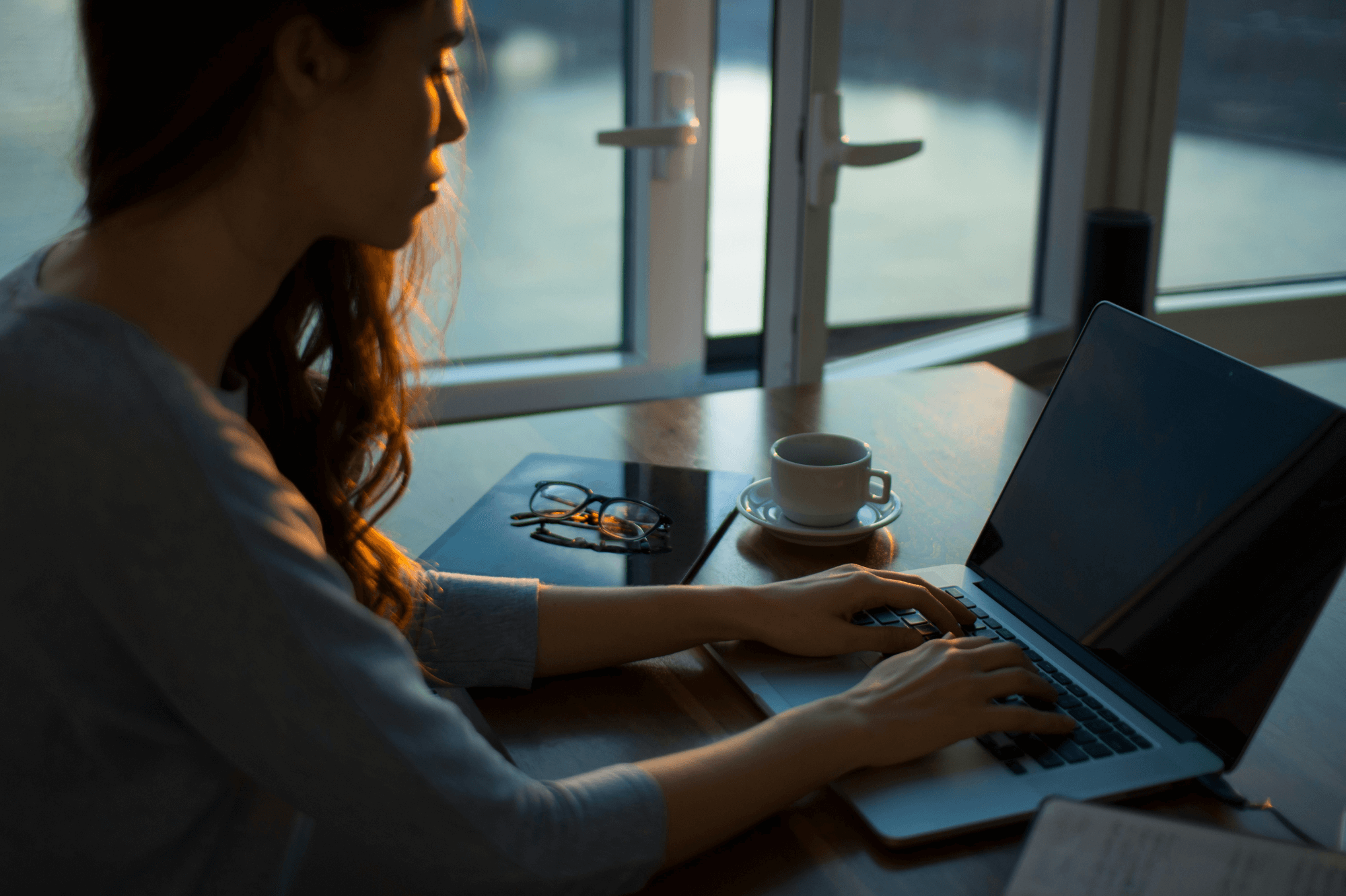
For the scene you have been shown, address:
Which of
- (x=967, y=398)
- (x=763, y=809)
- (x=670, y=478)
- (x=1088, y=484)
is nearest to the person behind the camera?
(x=763, y=809)

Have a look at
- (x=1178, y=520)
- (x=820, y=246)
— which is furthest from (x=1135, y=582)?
(x=820, y=246)

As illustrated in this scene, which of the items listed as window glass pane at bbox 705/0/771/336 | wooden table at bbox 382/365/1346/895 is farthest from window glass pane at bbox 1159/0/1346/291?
wooden table at bbox 382/365/1346/895

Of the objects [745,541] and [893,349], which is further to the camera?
[893,349]

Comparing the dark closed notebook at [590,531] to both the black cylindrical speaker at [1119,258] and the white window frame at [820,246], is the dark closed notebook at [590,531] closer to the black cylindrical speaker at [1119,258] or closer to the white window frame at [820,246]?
the white window frame at [820,246]

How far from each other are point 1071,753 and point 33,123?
1.84 meters

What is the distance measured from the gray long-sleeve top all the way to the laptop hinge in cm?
34

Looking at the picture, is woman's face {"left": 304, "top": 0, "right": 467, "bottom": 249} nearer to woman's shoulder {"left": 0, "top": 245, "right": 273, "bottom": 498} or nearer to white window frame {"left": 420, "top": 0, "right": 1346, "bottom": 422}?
woman's shoulder {"left": 0, "top": 245, "right": 273, "bottom": 498}

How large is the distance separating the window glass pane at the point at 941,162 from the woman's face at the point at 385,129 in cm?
172

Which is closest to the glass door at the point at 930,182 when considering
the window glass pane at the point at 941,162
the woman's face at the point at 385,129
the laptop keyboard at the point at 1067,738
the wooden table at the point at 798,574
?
the window glass pane at the point at 941,162

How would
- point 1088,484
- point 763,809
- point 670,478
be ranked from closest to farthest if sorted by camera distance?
point 763,809 < point 1088,484 < point 670,478

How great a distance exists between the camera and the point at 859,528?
39.2 inches

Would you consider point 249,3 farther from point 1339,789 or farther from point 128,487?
point 1339,789

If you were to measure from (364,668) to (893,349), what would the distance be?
2.08m

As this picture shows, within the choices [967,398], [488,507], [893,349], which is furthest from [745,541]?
[893,349]
